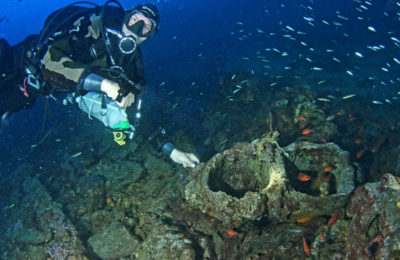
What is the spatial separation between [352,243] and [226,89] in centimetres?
989

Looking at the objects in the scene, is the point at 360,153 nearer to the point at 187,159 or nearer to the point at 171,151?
the point at 187,159

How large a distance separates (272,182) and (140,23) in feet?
12.4

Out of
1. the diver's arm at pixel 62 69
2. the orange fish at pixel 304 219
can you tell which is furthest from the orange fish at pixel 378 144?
the diver's arm at pixel 62 69

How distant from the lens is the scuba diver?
3717 millimetres

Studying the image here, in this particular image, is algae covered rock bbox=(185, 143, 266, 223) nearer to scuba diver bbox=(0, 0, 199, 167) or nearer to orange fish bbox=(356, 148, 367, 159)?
scuba diver bbox=(0, 0, 199, 167)

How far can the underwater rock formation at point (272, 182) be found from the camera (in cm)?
325

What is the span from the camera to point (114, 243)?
15.8 feet

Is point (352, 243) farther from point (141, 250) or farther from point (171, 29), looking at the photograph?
point (171, 29)

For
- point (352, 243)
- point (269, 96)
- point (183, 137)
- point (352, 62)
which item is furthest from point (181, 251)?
point (352, 62)

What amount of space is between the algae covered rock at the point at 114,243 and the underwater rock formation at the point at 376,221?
Answer: 13.5 ft

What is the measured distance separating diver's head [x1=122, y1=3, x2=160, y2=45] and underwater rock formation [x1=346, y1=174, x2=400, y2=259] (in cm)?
457

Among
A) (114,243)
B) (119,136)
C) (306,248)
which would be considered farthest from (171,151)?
(306,248)

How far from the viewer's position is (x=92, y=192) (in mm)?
6191

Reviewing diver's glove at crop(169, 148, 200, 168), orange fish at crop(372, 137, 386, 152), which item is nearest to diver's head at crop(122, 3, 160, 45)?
diver's glove at crop(169, 148, 200, 168)
